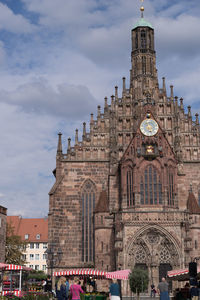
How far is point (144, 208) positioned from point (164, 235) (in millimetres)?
3351

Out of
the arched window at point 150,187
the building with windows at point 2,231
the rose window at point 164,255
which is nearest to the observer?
the rose window at point 164,255

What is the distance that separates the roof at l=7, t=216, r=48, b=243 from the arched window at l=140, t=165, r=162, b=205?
44838mm

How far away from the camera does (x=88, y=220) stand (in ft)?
155

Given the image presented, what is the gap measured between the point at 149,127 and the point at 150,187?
6.17 meters

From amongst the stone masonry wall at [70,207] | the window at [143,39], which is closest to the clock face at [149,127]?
the stone masonry wall at [70,207]

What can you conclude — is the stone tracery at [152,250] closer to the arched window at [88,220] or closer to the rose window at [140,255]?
the rose window at [140,255]

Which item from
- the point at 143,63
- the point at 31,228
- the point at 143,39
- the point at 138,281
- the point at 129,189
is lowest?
the point at 138,281

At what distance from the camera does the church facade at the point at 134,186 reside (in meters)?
42.1

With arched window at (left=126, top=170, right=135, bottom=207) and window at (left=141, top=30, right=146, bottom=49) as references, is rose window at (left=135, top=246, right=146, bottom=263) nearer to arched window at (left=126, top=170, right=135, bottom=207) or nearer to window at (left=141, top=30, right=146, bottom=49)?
arched window at (left=126, top=170, right=135, bottom=207)

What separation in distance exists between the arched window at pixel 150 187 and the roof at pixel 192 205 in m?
3.02

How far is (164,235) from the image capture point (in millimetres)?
42000

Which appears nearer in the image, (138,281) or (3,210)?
(138,281)

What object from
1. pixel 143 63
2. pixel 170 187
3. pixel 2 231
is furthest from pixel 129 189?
pixel 2 231

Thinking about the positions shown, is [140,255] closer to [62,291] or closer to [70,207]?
[70,207]
